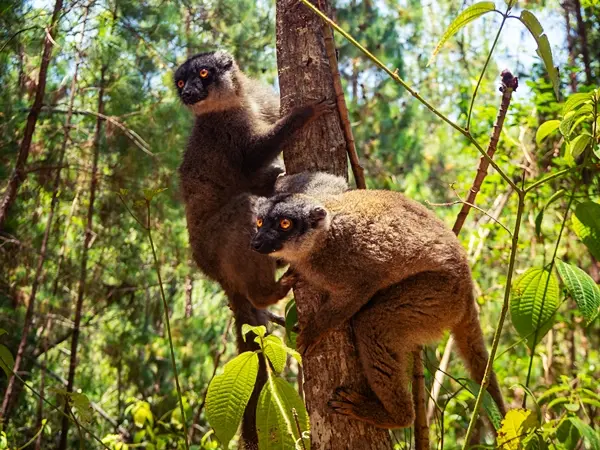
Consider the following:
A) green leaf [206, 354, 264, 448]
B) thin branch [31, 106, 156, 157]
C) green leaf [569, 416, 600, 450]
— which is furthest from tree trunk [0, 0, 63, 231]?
green leaf [569, 416, 600, 450]

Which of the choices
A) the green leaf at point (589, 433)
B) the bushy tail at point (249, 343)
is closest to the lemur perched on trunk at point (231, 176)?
the bushy tail at point (249, 343)

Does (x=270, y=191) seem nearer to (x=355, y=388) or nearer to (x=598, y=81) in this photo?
(x=355, y=388)

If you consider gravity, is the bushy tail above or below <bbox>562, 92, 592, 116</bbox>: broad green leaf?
below

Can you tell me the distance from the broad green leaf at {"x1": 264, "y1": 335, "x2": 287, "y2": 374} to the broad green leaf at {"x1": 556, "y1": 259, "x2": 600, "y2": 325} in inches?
59.2

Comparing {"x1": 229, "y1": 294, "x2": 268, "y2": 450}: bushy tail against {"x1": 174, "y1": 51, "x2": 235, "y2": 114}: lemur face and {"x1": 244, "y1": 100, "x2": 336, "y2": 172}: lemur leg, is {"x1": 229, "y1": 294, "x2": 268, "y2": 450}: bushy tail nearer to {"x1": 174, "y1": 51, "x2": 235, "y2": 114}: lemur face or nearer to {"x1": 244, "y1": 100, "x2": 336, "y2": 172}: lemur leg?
{"x1": 244, "y1": 100, "x2": 336, "y2": 172}: lemur leg

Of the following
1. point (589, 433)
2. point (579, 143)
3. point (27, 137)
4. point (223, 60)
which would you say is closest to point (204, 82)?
point (223, 60)

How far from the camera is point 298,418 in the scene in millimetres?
2193

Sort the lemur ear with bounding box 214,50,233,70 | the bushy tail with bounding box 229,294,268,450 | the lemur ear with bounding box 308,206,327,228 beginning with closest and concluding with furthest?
the lemur ear with bounding box 308,206,327,228, the bushy tail with bounding box 229,294,268,450, the lemur ear with bounding box 214,50,233,70

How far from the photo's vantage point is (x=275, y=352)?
2.21 meters

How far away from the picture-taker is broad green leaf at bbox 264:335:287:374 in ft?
7.13

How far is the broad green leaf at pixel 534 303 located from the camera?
3.11m

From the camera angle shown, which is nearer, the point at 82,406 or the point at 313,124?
the point at 82,406

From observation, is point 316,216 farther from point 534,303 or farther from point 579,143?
point 579,143

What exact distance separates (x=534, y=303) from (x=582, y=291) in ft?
0.83
